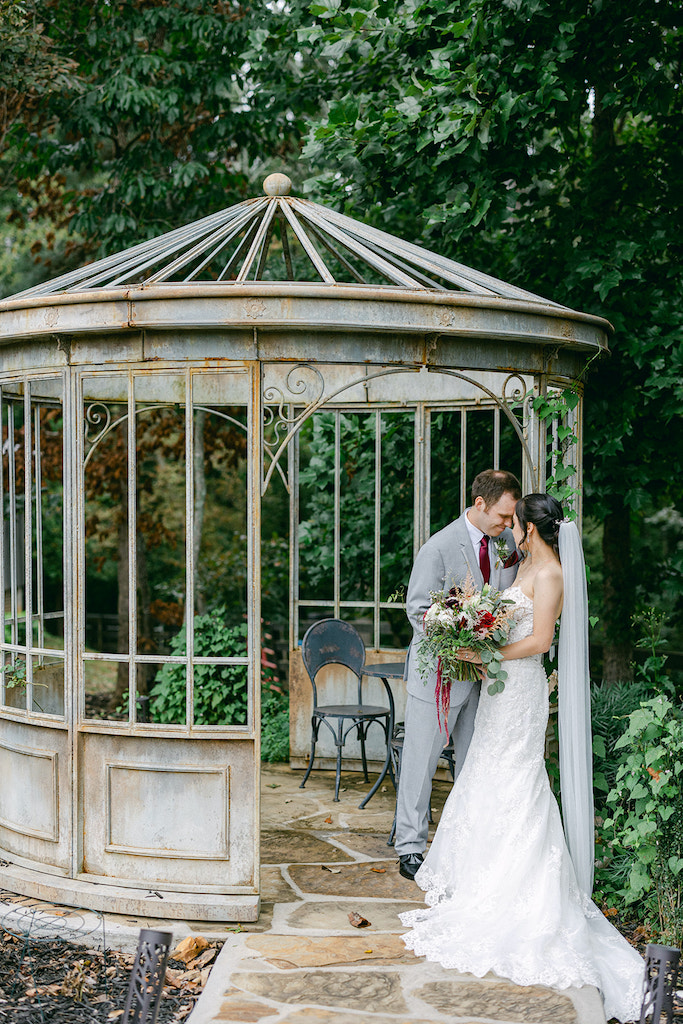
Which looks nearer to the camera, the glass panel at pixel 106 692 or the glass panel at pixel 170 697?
the glass panel at pixel 170 697

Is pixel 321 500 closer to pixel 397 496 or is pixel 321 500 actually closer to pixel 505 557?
pixel 397 496

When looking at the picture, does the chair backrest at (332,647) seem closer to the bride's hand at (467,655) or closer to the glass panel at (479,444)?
the glass panel at (479,444)

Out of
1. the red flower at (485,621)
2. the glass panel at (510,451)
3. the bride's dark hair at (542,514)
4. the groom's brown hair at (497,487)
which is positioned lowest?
the red flower at (485,621)

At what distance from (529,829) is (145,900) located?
1927mm

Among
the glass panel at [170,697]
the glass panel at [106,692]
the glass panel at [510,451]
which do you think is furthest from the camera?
the glass panel at [106,692]

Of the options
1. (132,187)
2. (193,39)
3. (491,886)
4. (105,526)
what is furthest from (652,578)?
(105,526)

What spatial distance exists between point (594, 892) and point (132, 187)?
8170 millimetres

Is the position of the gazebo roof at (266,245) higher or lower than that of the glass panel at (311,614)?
higher

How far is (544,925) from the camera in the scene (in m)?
4.37

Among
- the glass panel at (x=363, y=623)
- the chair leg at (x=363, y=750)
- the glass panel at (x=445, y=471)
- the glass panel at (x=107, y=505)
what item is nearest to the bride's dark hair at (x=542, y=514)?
the glass panel at (x=107, y=505)

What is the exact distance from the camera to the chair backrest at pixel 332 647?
24.9ft

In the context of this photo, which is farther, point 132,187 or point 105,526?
point 105,526

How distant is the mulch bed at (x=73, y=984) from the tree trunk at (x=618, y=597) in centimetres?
528

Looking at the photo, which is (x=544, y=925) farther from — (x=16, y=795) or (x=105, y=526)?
(x=105, y=526)
